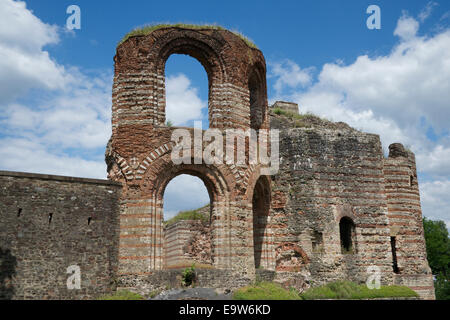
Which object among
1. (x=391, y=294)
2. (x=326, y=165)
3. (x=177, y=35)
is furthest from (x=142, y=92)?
(x=391, y=294)

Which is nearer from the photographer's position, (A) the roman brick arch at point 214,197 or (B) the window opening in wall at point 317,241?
(A) the roman brick arch at point 214,197

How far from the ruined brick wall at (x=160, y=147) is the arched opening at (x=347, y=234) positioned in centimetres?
435

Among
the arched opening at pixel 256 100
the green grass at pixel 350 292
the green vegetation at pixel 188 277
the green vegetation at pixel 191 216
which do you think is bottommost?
the green grass at pixel 350 292

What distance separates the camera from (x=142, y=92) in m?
16.4

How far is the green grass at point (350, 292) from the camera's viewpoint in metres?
16.6

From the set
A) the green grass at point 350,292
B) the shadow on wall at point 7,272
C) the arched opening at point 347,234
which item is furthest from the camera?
the arched opening at point 347,234

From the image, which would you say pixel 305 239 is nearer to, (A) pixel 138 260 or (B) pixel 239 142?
(B) pixel 239 142

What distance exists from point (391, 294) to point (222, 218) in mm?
7180

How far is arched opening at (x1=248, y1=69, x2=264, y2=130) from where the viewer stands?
64.3 ft

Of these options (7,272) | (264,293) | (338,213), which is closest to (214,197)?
(264,293)

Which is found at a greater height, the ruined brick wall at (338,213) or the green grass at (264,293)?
the ruined brick wall at (338,213)

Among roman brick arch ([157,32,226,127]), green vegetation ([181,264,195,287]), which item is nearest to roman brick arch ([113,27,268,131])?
roman brick arch ([157,32,226,127])

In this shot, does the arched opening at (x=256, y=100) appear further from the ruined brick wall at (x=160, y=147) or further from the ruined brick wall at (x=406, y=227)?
the ruined brick wall at (x=406, y=227)

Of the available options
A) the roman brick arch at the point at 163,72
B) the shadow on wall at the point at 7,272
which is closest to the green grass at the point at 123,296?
the shadow on wall at the point at 7,272
